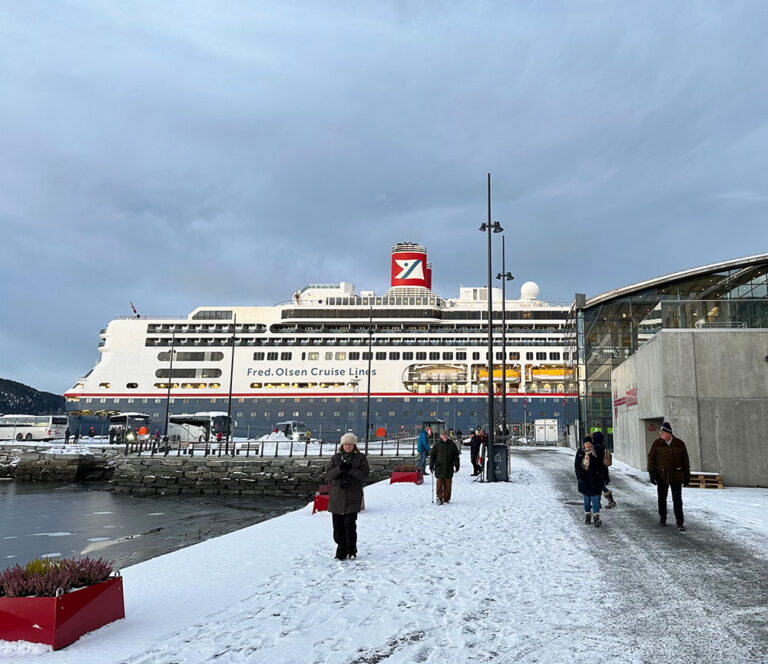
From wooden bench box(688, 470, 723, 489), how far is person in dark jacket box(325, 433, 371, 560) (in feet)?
39.8

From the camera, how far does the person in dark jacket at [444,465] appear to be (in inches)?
532

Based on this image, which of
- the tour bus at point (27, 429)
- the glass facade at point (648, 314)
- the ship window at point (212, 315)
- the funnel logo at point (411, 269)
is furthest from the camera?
the funnel logo at point (411, 269)

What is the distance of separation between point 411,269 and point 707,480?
62297mm

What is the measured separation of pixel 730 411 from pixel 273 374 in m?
55.6

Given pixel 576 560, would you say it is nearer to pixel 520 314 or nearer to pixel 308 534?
pixel 308 534

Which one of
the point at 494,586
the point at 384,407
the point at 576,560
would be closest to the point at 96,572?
the point at 494,586

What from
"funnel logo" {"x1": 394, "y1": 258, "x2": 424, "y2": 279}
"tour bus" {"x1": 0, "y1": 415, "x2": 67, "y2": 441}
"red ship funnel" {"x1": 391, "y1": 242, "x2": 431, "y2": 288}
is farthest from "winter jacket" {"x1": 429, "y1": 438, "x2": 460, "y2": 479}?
"funnel logo" {"x1": 394, "y1": 258, "x2": 424, "y2": 279}

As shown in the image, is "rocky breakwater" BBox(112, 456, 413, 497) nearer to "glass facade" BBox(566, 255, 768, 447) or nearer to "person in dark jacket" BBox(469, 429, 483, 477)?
"person in dark jacket" BBox(469, 429, 483, 477)

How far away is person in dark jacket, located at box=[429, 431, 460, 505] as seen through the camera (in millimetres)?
13516

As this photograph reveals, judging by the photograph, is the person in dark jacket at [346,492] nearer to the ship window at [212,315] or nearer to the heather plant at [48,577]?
the heather plant at [48,577]

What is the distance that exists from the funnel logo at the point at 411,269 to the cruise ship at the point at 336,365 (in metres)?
3.88

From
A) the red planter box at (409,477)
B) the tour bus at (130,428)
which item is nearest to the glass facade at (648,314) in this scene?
the red planter box at (409,477)

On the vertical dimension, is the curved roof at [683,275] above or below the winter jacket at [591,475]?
above

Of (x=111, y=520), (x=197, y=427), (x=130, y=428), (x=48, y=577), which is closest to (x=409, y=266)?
(x=197, y=427)
